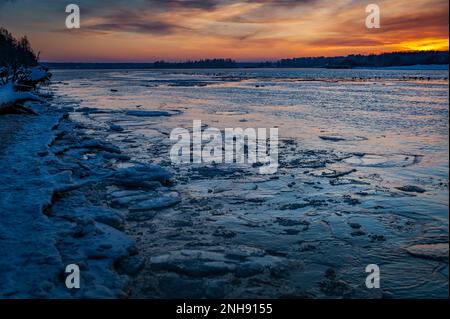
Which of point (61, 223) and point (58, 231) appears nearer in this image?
point (58, 231)

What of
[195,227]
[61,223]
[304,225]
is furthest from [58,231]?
[304,225]

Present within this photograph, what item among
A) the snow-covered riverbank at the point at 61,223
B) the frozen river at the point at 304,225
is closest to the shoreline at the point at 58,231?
the snow-covered riverbank at the point at 61,223

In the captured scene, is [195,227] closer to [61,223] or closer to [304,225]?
[304,225]

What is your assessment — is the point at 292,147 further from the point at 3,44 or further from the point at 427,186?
the point at 3,44

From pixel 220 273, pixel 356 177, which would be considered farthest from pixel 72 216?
pixel 356 177

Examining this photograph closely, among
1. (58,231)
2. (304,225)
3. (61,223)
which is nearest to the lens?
(58,231)

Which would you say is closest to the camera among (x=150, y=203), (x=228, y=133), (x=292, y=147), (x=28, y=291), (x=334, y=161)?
(x=28, y=291)

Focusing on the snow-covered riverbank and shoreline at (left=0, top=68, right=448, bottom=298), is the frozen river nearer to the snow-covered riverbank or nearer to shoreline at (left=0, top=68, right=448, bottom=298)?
shoreline at (left=0, top=68, right=448, bottom=298)

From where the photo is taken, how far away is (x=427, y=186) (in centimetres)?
644

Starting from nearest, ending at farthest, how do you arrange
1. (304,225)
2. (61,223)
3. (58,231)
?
(58,231) < (61,223) < (304,225)

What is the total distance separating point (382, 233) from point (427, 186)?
2328mm

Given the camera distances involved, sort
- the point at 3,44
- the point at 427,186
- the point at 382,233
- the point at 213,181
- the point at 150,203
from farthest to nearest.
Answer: the point at 3,44
the point at 213,181
the point at 427,186
the point at 150,203
the point at 382,233

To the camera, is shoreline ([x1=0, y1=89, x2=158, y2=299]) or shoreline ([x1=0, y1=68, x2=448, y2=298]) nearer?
shoreline ([x1=0, y1=89, x2=158, y2=299])

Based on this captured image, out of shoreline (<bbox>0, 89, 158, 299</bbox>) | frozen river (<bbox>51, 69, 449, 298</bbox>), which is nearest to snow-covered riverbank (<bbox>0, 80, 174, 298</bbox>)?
shoreline (<bbox>0, 89, 158, 299</bbox>)
